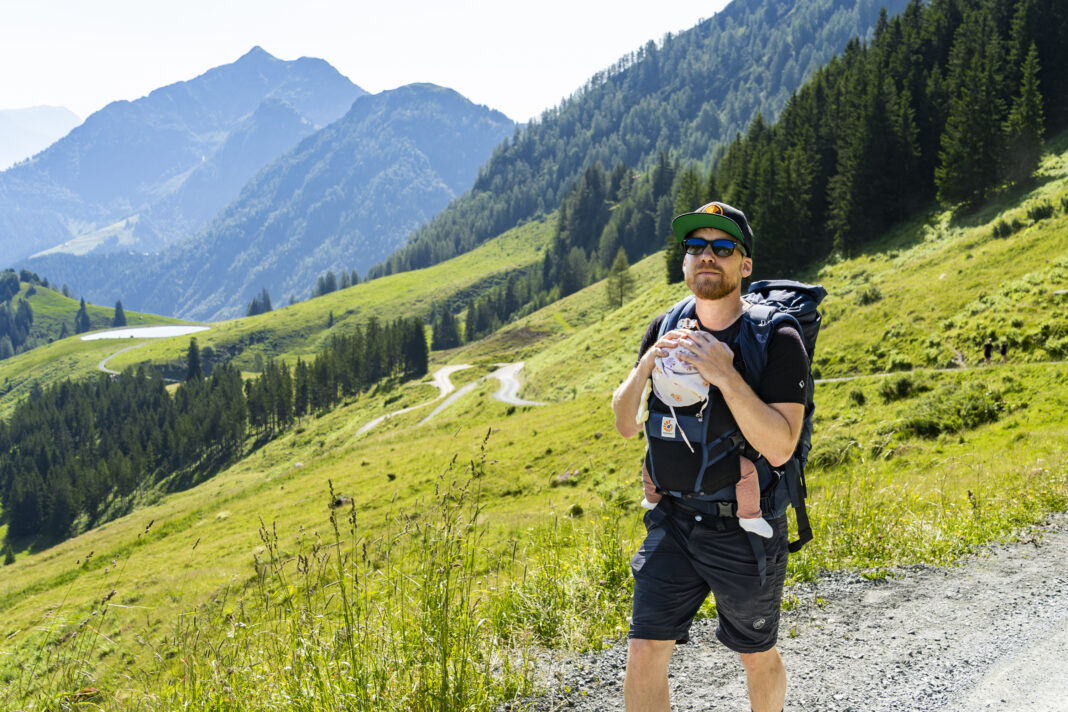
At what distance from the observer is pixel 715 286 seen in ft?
11.5

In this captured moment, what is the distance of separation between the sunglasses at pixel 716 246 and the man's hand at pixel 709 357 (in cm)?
55

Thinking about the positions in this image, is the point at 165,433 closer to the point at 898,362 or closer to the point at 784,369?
the point at 898,362

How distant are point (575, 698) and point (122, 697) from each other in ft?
11.3

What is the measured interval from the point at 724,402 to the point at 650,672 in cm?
159

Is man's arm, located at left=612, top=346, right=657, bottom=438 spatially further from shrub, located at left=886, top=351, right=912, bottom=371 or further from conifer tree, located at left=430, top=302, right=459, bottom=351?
conifer tree, located at left=430, top=302, right=459, bottom=351

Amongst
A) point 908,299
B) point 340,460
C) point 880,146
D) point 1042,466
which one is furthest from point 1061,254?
point 340,460

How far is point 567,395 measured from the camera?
58.7 m

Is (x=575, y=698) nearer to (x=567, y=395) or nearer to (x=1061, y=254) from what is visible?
(x=1061, y=254)

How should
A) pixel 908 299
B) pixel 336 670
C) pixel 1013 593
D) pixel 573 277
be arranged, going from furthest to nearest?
pixel 573 277 → pixel 908 299 → pixel 1013 593 → pixel 336 670

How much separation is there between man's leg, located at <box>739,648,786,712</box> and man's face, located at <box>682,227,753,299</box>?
6.93 feet

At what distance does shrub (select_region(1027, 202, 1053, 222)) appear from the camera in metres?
35.8

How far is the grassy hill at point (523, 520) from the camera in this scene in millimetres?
4363

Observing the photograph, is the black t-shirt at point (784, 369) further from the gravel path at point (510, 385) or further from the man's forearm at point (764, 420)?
the gravel path at point (510, 385)

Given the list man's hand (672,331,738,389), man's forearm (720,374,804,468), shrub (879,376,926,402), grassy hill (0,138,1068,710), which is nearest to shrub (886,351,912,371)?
grassy hill (0,138,1068,710)
